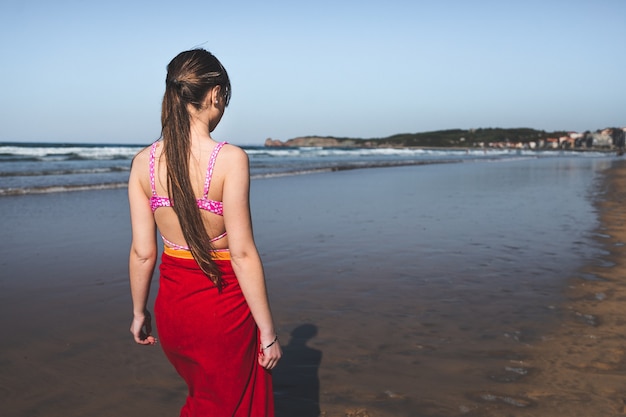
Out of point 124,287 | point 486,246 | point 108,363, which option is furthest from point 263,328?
point 486,246

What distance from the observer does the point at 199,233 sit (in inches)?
73.5

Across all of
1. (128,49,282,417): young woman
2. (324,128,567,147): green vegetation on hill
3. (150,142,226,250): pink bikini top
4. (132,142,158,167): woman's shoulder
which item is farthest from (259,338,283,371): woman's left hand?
(324,128,567,147): green vegetation on hill

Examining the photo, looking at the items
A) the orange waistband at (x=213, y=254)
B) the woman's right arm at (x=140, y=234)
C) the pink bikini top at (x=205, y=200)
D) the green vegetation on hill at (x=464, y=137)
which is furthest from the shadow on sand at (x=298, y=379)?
the green vegetation on hill at (x=464, y=137)

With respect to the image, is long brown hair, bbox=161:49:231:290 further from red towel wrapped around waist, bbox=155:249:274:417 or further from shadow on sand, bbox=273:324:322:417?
shadow on sand, bbox=273:324:322:417

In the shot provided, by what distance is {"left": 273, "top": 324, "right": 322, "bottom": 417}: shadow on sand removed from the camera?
305 centimetres

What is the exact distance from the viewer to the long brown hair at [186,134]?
1842 millimetres

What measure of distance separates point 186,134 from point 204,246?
412 millimetres

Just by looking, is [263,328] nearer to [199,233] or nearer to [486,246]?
[199,233]

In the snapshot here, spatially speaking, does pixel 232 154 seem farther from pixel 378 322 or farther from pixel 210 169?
pixel 378 322

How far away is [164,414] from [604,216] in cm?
976

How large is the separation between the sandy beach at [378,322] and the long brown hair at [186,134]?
1574 mm

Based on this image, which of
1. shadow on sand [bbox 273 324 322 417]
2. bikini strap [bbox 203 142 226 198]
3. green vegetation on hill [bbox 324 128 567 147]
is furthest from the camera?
green vegetation on hill [bbox 324 128 567 147]

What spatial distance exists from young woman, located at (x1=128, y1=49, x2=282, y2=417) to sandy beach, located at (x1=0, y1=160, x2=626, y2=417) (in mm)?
1190

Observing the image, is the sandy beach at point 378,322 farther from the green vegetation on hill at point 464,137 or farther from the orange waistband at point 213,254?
the green vegetation on hill at point 464,137
